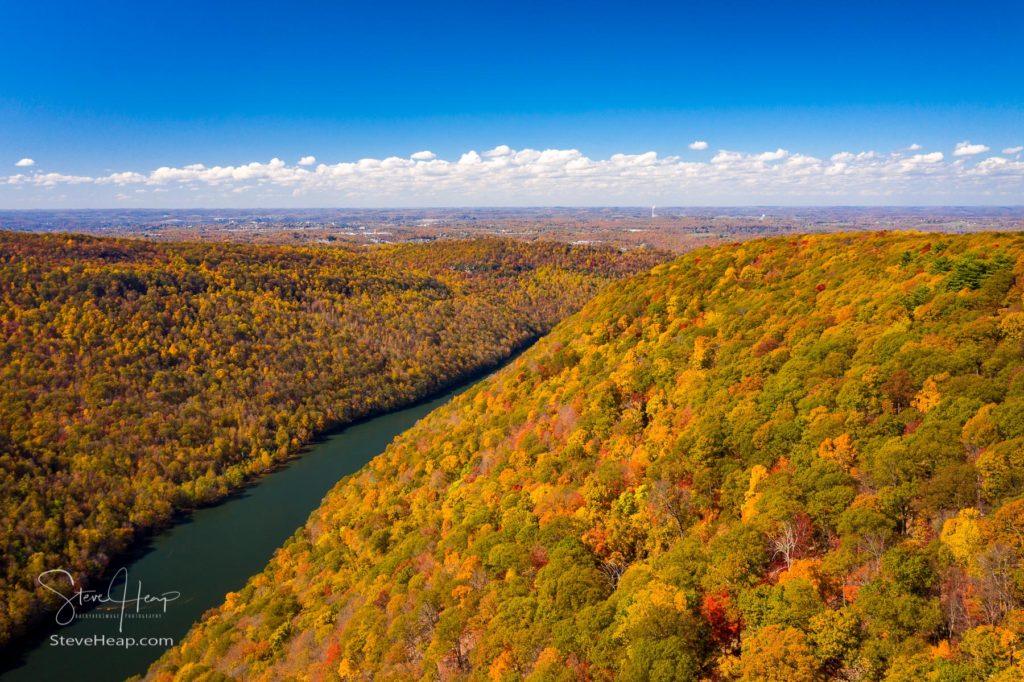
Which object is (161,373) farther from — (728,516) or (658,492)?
(728,516)

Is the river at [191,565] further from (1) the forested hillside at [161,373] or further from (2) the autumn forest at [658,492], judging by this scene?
(2) the autumn forest at [658,492]

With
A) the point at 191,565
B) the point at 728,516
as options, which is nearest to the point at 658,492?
the point at 728,516

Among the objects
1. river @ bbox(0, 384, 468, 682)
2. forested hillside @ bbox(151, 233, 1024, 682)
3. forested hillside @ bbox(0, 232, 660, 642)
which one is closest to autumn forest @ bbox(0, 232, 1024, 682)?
forested hillside @ bbox(151, 233, 1024, 682)

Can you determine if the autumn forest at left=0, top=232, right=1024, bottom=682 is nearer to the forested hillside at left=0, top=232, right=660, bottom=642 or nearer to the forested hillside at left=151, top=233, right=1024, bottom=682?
the forested hillside at left=151, top=233, right=1024, bottom=682

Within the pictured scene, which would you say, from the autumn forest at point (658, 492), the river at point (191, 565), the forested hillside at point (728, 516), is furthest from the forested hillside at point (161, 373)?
the forested hillside at point (728, 516)

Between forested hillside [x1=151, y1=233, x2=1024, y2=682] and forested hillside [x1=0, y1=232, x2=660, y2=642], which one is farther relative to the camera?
forested hillside [x1=0, y1=232, x2=660, y2=642]

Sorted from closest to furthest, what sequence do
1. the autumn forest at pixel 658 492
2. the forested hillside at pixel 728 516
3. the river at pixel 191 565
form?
the forested hillside at pixel 728 516 < the autumn forest at pixel 658 492 < the river at pixel 191 565
